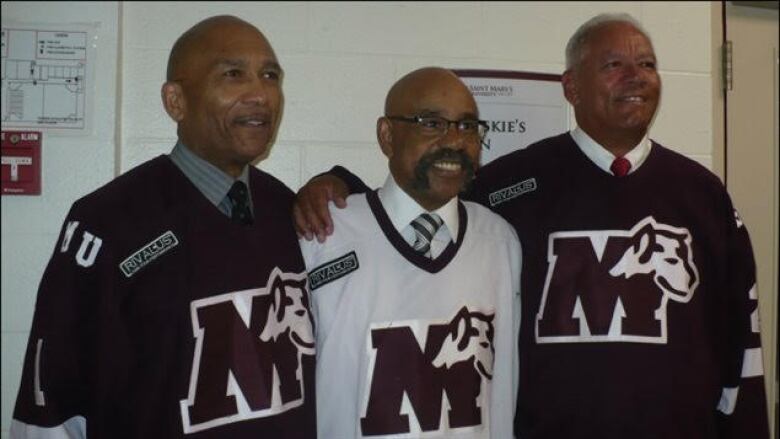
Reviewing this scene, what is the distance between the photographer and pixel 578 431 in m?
1.34

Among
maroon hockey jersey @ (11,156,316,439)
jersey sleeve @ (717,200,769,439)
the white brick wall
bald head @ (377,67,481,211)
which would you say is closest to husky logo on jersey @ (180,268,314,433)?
maroon hockey jersey @ (11,156,316,439)

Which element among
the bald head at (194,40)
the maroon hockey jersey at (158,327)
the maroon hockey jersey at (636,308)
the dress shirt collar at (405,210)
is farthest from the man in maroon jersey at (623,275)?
the bald head at (194,40)

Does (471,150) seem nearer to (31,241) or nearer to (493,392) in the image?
(493,392)

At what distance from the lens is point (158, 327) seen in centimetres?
115

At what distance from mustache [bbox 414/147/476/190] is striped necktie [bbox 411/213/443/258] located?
0.07 m

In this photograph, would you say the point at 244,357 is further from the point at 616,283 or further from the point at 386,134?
the point at 616,283

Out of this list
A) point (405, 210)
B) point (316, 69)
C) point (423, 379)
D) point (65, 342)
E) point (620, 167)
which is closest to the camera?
point (65, 342)

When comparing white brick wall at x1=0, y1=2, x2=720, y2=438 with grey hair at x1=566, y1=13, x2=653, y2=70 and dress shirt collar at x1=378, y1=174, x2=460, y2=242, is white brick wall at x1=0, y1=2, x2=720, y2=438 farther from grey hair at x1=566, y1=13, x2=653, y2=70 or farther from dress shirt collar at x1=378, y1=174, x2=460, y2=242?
dress shirt collar at x1=378, y1=174, x2=460, y2=242

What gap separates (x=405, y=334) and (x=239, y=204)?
39 centimetres

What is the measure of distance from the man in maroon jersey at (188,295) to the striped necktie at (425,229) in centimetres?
23

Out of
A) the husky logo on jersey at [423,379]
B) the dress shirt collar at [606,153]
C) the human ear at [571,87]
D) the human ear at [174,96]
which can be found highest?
the human ear at [571,87]

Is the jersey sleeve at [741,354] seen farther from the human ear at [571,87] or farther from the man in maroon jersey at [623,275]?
the human ear at [571,87]

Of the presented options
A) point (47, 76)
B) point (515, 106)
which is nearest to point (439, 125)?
point (515, 106)

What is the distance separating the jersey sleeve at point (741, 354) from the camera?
141 centimetres
